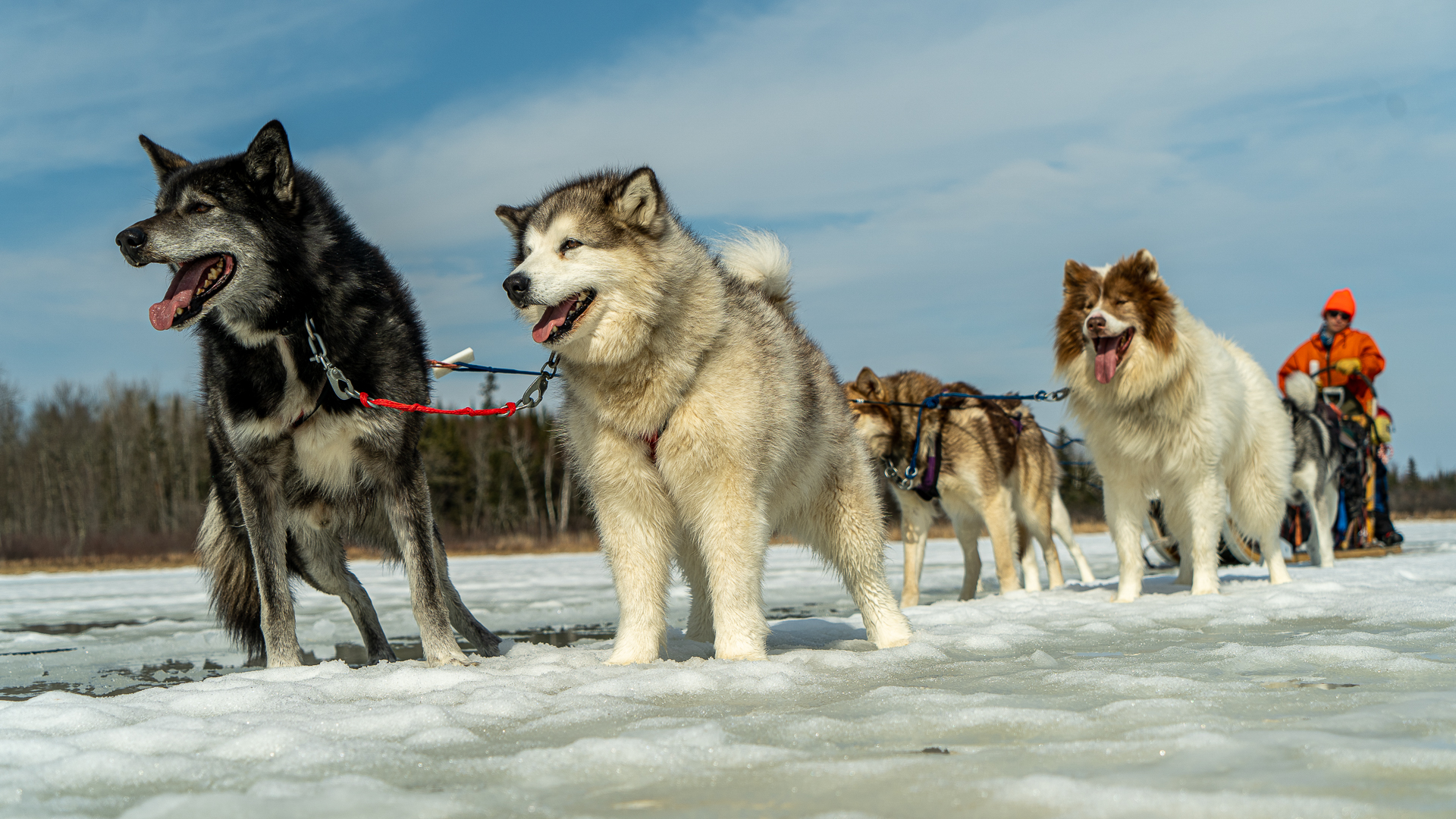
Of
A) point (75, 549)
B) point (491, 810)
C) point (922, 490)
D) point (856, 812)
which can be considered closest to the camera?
point (856, 812)

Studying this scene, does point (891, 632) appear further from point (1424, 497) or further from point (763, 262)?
point (1424, 497)

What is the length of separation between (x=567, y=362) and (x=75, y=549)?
34664mm

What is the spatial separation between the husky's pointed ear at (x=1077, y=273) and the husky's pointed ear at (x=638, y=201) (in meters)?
4.08

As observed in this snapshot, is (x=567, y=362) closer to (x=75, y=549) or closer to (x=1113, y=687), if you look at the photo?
(x=1113, y=687)

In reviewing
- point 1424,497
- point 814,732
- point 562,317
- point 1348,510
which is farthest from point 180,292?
point 1424,497

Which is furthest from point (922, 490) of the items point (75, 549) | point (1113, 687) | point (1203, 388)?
point (75, 549)

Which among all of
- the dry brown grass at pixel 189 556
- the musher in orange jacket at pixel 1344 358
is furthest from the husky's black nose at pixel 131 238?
the dry brown grass at pixel 189 556

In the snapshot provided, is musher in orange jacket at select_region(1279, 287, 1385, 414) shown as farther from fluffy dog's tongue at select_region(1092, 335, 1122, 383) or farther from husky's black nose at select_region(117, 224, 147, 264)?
husky's black nose at select_region(117, 224, 147, 264)

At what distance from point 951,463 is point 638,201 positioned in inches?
225

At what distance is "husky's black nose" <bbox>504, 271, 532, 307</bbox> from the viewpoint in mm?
3861

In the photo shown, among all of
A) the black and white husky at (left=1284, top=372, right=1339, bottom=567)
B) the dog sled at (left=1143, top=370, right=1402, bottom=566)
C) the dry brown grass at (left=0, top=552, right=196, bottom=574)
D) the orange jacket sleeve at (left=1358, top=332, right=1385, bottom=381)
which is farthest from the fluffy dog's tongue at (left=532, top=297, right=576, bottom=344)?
the dry brown grass at (left=0, top=552, right=196, bottom=574)

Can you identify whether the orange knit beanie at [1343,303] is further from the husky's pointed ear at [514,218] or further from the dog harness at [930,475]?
the husky's pointed ear at [514,218]

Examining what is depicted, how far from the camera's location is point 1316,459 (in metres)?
9.46

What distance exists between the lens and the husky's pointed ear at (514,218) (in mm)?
4414
